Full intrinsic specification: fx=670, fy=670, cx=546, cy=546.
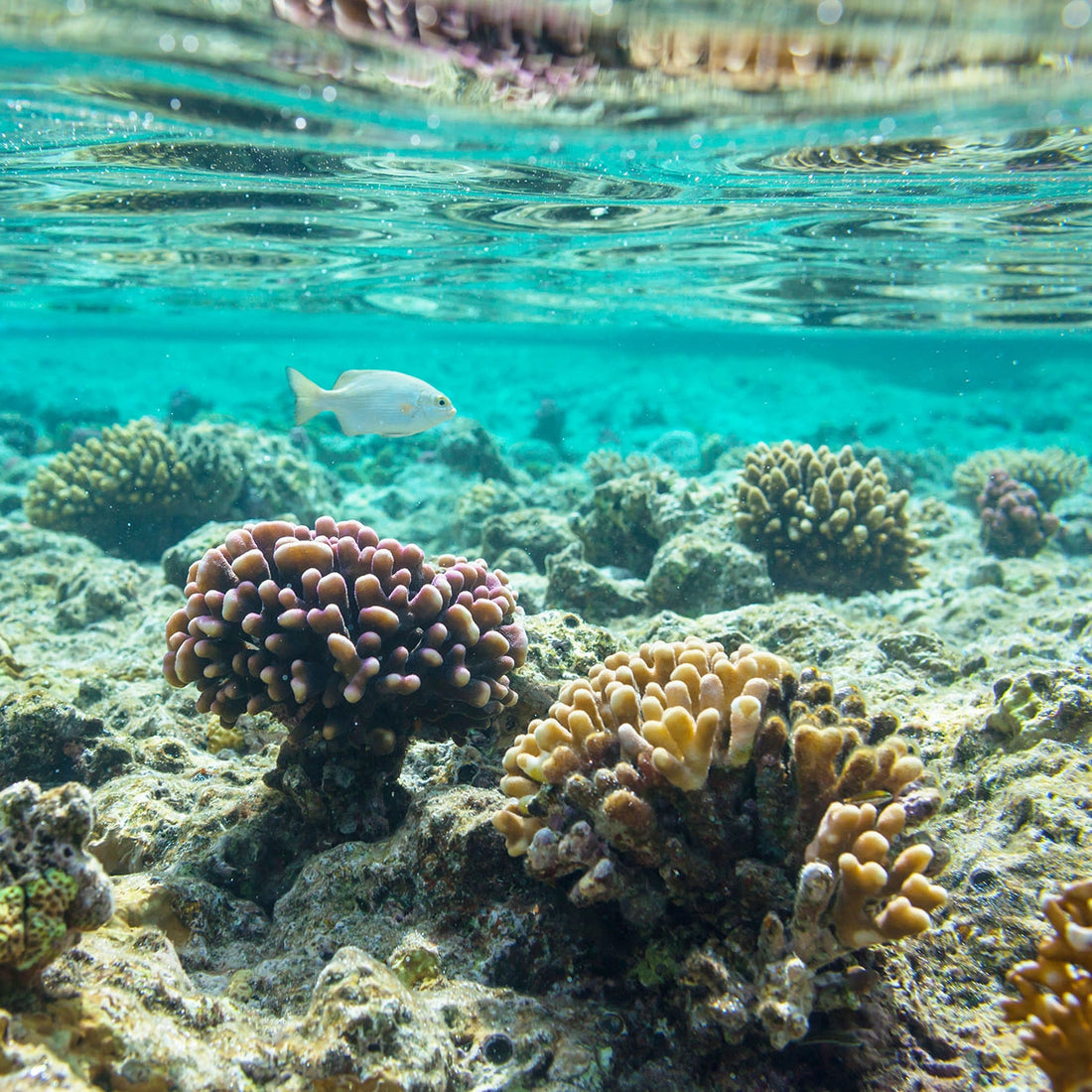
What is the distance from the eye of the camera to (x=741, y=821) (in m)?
2.62

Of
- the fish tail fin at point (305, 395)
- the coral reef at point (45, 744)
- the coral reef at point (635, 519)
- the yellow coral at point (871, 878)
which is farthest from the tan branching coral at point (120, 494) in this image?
the yellow coral at point (871, 878)

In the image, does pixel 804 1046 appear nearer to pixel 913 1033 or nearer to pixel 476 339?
pixel 913 1033

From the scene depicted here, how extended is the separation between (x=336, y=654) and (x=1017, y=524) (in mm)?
12521

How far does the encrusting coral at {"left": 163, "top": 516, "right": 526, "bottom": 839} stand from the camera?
10.9 ft

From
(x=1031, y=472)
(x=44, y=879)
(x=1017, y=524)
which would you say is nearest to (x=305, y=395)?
(x=44, y=879)

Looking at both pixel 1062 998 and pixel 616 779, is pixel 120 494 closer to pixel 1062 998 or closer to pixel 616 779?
pixel 616 779

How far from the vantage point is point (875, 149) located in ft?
30.3

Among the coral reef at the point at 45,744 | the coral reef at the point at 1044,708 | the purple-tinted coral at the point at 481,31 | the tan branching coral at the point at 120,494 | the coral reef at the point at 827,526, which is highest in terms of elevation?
the purple-tinted coral at the point at 481,31

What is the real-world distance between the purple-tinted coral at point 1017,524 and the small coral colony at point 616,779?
10.8m

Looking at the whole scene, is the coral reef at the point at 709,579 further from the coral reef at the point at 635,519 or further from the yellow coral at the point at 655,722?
the yellow coral at the point at 655,722

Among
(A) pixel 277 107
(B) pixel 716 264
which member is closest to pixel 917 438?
(B) pixel 716 264

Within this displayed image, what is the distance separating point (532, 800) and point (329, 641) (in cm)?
119

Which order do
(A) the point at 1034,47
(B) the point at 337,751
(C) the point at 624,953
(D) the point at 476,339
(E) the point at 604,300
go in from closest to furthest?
(C) the point at 624,953 < (B) the point at 337,751 < (A) the point at 1034,47 < (E) the point at 604,300 < (D) the point at 476,339

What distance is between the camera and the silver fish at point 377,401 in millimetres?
6059
